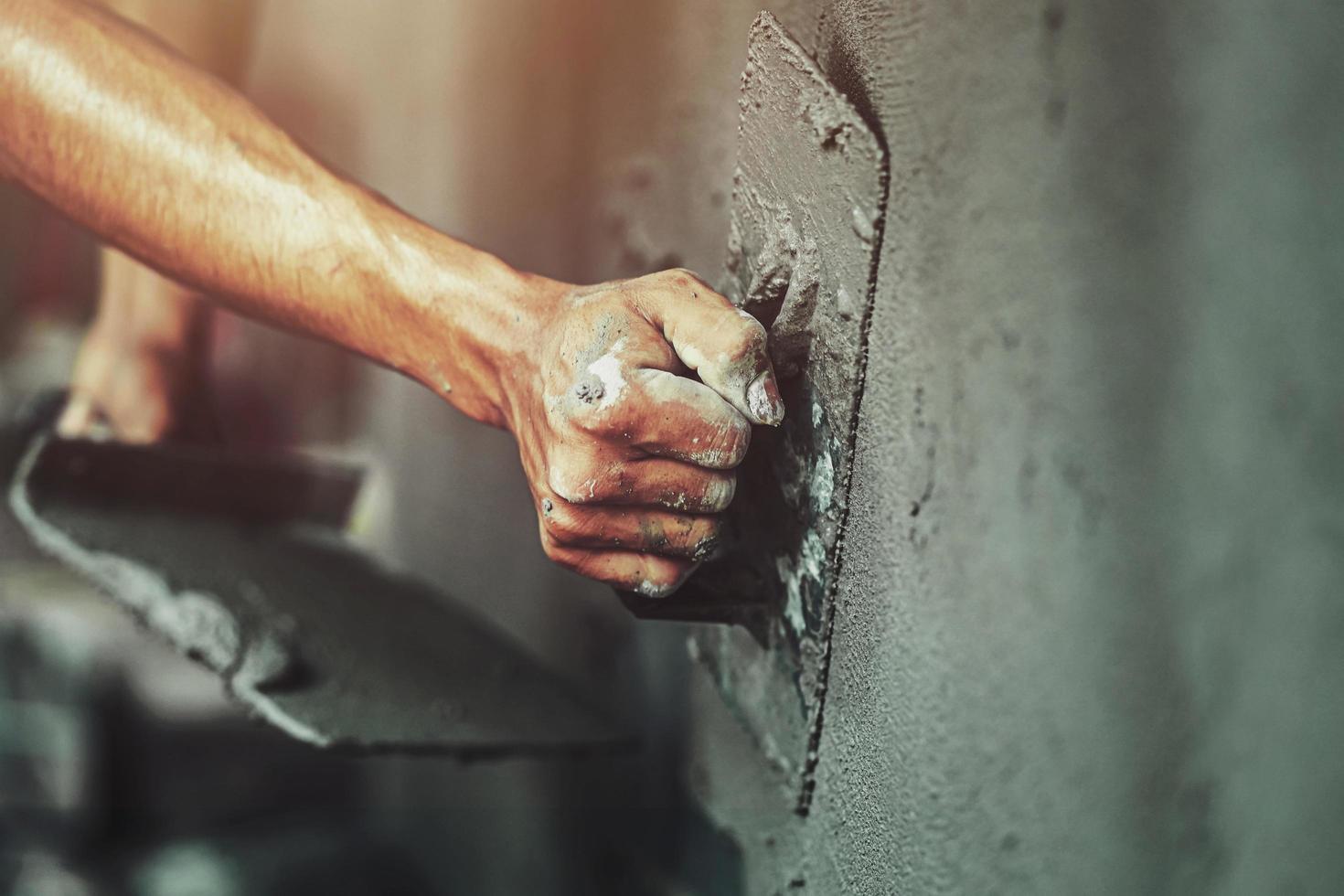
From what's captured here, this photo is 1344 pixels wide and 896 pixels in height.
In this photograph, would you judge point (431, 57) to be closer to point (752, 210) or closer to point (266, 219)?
point (266, 219)

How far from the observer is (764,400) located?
0.81 meters

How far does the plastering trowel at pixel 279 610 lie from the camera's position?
1.32m

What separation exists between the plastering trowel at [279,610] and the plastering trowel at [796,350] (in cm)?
50

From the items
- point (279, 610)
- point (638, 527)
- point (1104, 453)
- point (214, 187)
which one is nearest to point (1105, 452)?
point (1104, 453)

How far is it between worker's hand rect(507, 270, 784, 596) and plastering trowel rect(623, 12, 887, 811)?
2.7 inches

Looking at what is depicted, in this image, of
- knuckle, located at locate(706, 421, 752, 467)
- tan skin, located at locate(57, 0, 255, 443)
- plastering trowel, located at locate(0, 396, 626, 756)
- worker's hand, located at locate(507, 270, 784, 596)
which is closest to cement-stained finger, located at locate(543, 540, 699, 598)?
worker's hand, located at locate(507, 270, 784, 596)

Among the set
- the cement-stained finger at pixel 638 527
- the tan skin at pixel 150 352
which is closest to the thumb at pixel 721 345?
the cement-stained finger at pixel 638 527

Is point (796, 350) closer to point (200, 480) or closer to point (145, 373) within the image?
point (200, 480)

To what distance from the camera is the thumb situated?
79cm

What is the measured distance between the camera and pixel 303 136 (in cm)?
273

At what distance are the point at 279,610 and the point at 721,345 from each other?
0.92m

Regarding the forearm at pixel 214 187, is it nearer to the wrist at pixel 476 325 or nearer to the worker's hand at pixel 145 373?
the wrist at pixel 476 325

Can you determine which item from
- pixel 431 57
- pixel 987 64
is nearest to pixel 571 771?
pixel 431 57

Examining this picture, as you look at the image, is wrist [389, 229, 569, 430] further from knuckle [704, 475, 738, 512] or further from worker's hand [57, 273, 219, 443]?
worker's hand [57, 273, 219, 443]
